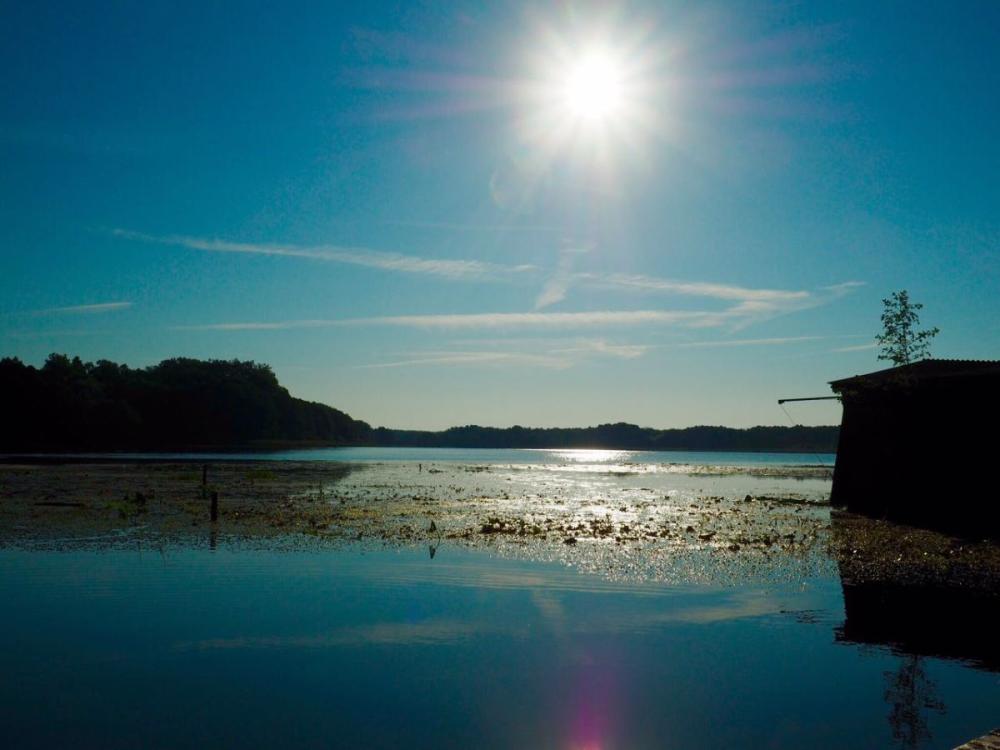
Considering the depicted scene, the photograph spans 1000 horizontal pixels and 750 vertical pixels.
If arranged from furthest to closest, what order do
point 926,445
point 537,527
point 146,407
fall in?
point 146,407
point 926,445
point 537,527

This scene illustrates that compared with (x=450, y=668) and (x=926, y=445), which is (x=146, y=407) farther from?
(x=450, y=668)

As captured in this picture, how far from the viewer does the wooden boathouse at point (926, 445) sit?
1197 inches

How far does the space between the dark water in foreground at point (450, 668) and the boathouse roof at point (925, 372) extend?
17988 millimetres

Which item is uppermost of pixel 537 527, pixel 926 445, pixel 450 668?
pixel 926 445

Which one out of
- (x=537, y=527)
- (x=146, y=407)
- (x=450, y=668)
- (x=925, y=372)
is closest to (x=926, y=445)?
(x=925, y=372)

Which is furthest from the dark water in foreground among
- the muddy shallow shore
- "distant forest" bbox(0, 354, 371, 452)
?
"distant forest" bbox(0, 354, 371, 452)

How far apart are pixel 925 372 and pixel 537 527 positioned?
18801 millimetres

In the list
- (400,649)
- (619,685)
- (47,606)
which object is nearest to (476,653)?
(400,649)

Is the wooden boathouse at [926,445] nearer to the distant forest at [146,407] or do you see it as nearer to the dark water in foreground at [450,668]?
the dark water in foreground at [450,668]

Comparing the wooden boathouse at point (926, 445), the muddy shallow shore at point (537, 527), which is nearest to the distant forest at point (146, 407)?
the muddy shallow shore at point (537, 527)

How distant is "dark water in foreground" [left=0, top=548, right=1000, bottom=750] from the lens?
1012 centimetres

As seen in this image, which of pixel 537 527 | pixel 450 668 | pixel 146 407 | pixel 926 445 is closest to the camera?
pixel 450 668

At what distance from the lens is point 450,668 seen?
12719 millimetres

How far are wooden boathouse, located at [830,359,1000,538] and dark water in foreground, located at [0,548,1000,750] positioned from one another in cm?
1537
